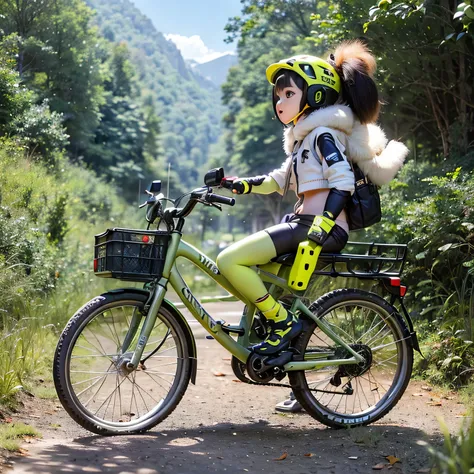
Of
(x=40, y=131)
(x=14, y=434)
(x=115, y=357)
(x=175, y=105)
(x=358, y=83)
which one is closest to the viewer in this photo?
(x=14, y=434)

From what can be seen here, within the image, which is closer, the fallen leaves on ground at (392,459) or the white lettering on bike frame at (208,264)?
the fallen leaves on ground at (392,459)

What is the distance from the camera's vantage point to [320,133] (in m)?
4.47

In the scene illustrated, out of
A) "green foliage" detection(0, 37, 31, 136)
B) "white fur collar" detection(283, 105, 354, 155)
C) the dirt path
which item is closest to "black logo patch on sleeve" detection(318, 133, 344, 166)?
"white fur collar" detection(283, 105, 354, 155)

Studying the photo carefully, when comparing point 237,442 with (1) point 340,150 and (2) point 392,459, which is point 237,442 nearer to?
(2) point 392,459

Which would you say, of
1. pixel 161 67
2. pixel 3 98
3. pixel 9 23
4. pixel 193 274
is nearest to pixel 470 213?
pixel 3 98

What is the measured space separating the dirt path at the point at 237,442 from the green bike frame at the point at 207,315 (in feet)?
1.40

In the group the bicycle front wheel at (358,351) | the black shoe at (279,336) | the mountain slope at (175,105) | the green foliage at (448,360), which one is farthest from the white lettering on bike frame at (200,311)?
the mountain slope at (175,105)

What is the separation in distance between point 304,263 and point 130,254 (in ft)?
3.20

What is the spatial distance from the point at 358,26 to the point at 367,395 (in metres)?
4.91

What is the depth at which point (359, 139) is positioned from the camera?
4.62m

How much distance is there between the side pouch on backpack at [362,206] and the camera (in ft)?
14.7

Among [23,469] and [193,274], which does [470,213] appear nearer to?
[23,469]

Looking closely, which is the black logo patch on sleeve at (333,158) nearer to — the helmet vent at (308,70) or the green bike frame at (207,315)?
the helmet vent at (308,70)

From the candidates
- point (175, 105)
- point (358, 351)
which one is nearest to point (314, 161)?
point (358, 351)
